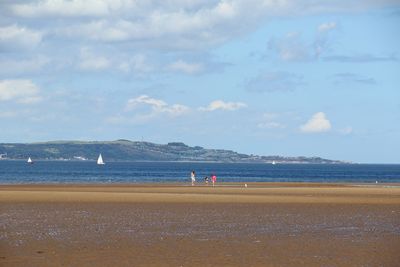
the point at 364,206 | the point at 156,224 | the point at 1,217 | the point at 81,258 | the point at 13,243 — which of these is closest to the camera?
the point at 81,258

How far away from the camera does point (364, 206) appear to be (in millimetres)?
42594

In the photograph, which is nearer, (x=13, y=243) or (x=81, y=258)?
(x=81, y=258)

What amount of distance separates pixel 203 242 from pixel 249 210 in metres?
14.5

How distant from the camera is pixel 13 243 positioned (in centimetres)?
2317

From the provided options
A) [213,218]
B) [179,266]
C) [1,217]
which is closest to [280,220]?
[213,218]

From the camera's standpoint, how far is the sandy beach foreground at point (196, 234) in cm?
2036

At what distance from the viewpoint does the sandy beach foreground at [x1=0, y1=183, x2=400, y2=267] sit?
2036cm

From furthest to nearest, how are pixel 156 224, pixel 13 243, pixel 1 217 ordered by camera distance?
1. pixel 1 217
2. pixel 156 224
3. pixel 13 243

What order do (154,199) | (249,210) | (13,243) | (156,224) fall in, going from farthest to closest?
(154,199), (249,210), (156,224), (13,243)

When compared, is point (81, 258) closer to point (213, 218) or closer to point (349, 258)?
point (349, 258)

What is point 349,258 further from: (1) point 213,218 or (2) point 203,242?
(1) point 213,218

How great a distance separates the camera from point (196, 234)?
26219 millimetres

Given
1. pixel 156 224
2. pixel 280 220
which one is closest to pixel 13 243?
pixel 156 224

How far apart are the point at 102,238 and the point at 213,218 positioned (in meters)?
8.92
